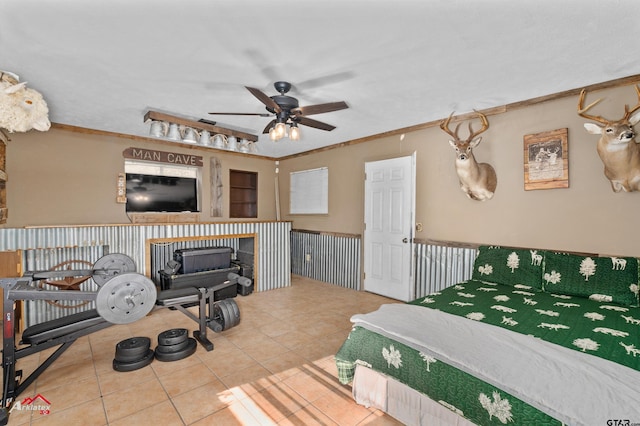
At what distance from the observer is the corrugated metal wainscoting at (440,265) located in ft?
12.3

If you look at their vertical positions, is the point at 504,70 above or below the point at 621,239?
above

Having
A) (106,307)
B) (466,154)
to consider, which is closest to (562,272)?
(466,154)

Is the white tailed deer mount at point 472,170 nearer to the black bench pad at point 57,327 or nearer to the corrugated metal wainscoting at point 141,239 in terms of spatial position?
the corrugated metal wainscoting at point 141,239

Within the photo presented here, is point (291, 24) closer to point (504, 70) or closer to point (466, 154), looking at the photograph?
point (504, 70)

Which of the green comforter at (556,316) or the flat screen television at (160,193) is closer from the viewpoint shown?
the green comforter at (556,316)

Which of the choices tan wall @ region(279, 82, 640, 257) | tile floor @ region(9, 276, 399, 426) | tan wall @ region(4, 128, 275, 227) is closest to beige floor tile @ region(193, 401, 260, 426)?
tile floor @ region(9, 276, 399, 426)

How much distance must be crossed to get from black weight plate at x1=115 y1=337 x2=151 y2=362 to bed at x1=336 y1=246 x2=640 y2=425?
1.83 meters

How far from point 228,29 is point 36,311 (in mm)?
3945

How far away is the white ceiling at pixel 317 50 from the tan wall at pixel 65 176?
0.96 meters

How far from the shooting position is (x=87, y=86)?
2.91m

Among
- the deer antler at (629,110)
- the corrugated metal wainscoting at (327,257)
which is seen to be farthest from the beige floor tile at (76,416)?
the deer antler at (629,110)

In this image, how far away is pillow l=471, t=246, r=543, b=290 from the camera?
298cm

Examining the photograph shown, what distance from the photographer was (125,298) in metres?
2.37

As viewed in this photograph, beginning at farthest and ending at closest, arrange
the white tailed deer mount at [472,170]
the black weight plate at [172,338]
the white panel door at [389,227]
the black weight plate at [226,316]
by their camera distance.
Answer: the white panel door at [389,227], the white tailed deer mount at [472,170], the black weight plate at [226,316], the black weight plate at [172,338]
